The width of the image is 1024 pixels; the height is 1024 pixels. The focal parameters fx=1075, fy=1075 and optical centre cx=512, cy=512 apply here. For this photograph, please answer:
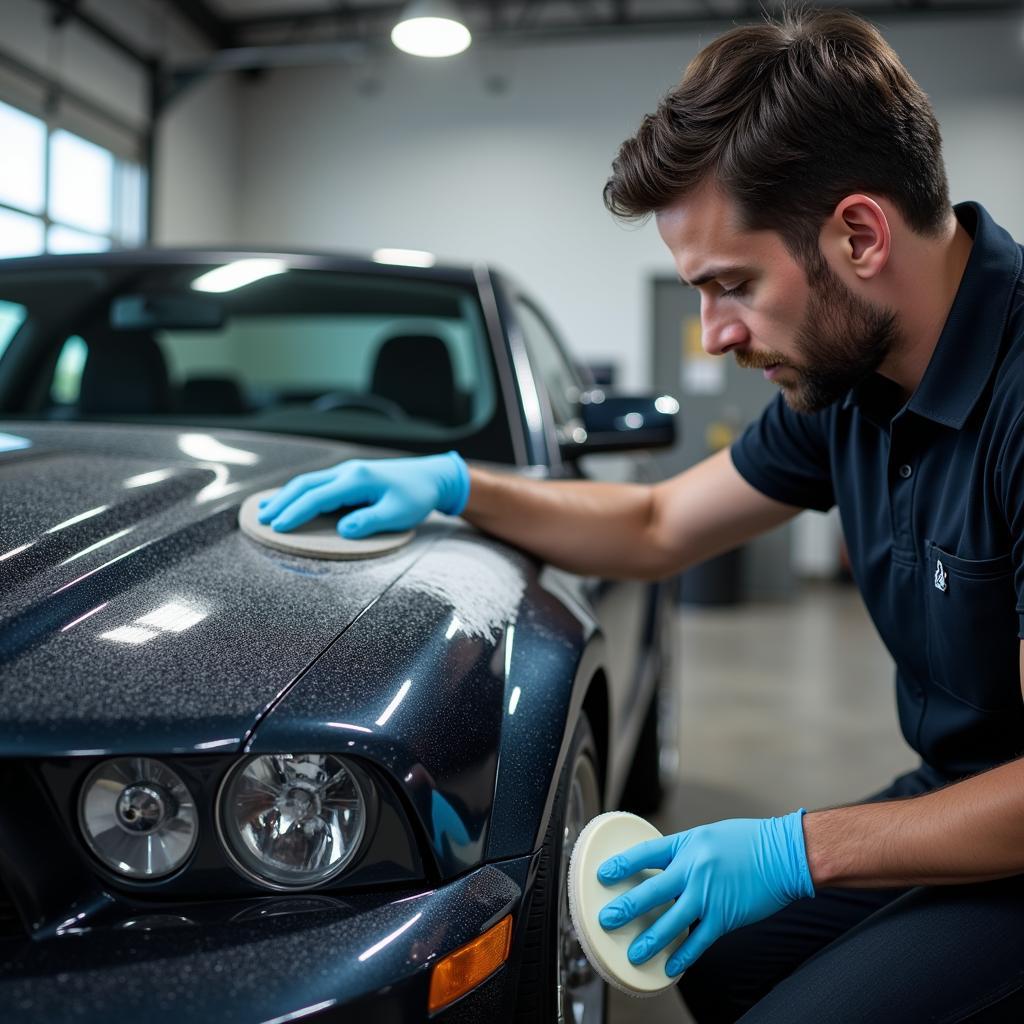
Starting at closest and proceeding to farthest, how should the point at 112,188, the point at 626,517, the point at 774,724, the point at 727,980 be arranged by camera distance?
the point at 727,980 < the point at 626,517 < the point at 774,724 < the point at 112,188

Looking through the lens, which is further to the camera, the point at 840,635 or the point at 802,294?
the point at 840,635

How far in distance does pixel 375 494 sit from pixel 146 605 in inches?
19.8

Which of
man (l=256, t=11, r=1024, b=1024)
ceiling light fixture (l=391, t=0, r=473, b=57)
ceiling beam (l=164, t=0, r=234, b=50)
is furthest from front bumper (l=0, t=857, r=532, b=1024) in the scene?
ceiling beam (l=164, t=0, r=234, b=50)

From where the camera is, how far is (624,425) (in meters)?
2.03

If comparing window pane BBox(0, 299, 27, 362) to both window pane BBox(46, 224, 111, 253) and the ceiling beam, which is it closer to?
window pane BBox(46, 224, 111, 253)

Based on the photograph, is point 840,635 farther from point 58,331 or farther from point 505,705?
point 505,705

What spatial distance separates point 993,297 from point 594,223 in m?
7.88

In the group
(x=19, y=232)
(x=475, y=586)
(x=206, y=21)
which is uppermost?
(x=206, y=21)

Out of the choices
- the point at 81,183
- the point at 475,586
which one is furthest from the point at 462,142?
the point at 475,586

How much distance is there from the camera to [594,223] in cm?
883

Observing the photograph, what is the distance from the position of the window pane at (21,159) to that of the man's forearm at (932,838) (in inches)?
260

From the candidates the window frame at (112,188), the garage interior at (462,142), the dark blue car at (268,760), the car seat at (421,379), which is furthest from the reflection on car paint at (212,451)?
the garage interior at (462,142)

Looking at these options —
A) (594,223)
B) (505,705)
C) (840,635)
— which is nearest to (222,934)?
(505,705)

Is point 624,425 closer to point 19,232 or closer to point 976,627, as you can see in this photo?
point 976,627
